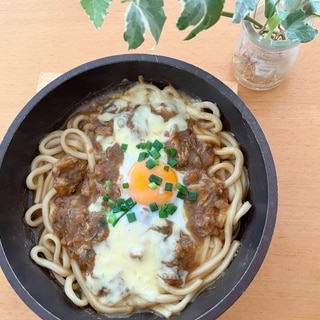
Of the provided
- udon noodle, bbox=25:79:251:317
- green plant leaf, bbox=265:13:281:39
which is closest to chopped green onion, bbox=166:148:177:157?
udon noodle, bbox=25:79:251:317

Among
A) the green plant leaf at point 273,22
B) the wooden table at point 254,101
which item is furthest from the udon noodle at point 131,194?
the green plant leaf at point 273,22

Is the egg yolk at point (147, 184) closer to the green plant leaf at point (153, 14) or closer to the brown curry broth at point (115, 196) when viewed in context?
the brown curry broth at point (115, 196)

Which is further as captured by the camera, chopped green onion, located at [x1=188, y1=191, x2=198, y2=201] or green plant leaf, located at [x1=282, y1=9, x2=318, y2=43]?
chopped green onion, located at [x1=188, y1=191, x2=198, y2=201]

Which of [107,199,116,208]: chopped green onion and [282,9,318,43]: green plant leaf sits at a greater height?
[282,9,318,43]: green plant leaf

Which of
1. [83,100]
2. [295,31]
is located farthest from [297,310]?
[83,100]

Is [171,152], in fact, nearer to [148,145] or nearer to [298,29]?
[148,145]

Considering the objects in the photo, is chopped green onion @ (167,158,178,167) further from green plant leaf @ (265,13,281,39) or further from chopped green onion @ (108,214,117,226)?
green plant leaf @ (265,13,281,39)

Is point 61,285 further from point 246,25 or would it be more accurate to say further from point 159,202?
point 246,25
